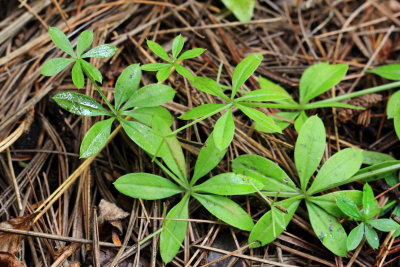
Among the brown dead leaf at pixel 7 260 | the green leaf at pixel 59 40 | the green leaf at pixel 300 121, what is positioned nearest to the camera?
the brown dead leaf at pixel 7 260

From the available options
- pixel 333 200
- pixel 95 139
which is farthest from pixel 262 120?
pixel 95 139

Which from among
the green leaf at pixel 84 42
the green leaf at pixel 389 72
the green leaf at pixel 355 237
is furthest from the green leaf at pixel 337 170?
the green leaf at pixel 84 42

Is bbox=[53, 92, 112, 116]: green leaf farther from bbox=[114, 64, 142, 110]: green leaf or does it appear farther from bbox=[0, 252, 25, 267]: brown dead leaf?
bbox=[0, 252, 25, 267]: brown dead leaf

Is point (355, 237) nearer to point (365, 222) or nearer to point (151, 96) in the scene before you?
point (365, 222)

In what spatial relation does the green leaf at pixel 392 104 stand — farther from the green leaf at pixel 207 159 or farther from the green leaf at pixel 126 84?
the green leaf at pixel 126 84

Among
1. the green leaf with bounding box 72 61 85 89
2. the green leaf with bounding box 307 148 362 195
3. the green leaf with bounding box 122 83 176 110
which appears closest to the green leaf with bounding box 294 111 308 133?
the green leaf with bounding box 307 148 362 195

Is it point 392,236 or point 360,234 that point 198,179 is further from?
point 392,236
